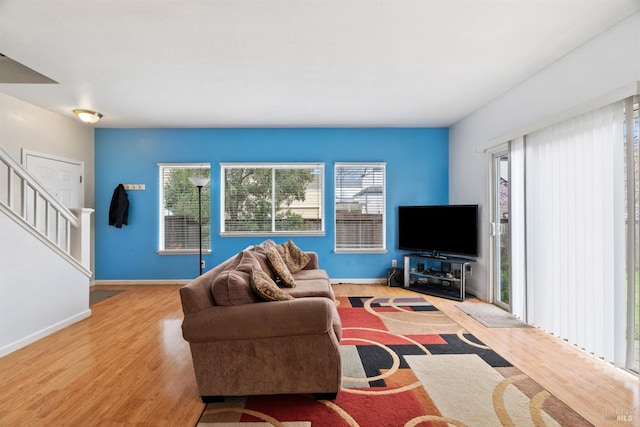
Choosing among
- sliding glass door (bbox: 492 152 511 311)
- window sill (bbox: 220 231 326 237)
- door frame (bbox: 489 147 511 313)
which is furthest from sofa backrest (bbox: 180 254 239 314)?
door frame (bbox: 489 147 511 313)

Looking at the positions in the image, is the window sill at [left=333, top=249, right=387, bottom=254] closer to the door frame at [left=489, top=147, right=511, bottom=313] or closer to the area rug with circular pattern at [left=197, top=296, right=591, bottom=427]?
the door frame at [left=489, top=147, right=511, bottom=313]

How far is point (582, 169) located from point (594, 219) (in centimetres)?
45

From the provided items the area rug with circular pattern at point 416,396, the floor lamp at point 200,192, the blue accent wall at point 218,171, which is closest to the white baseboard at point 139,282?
the blue accent wall at point 218,171

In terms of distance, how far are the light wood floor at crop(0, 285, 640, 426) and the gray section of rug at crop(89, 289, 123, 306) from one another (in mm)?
1002

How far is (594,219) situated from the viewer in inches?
104

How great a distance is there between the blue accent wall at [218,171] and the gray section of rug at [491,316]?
155 cm

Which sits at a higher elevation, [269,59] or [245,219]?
[269,59]

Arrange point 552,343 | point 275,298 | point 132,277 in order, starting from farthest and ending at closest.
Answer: point 132,277, point 552,343, point 275,298

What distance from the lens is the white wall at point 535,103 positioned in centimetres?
239

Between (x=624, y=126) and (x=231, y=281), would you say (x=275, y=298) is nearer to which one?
(x=231, y=281)

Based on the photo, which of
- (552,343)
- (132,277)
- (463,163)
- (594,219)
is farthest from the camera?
(132,277)

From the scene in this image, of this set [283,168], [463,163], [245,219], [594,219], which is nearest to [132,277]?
[245,219]

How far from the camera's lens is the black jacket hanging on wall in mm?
5219

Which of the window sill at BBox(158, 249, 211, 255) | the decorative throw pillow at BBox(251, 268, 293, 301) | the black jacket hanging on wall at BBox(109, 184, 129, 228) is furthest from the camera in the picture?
the window sill at BBox(158, 249, 211, 255)
